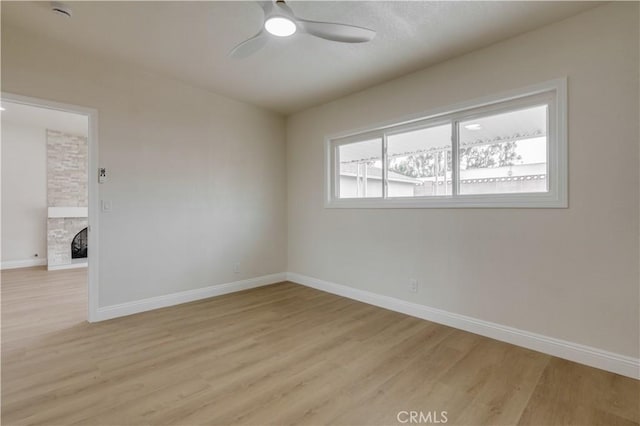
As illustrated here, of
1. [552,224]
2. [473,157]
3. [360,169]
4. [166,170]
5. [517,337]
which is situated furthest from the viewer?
[360,169]

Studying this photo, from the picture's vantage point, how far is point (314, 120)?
442cm

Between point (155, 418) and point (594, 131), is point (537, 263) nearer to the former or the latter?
point (594, 131)

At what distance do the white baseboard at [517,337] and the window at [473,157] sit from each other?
1109mm

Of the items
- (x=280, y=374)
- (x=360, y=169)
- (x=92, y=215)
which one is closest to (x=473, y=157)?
(x=360, y=169)

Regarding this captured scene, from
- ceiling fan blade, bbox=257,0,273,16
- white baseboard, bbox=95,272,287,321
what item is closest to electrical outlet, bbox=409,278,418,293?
white baseboard, bbox=95,272,287,321

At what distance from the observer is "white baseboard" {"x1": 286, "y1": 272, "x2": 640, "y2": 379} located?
2.11 m

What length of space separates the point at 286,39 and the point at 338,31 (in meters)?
0.87

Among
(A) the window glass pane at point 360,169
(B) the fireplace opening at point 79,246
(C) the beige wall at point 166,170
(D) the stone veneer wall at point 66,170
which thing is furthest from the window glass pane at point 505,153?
(D) the stone veneer wall at point 66,170

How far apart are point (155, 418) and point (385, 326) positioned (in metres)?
2.08

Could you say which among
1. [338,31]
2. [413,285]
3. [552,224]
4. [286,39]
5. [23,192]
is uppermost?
[286,39]

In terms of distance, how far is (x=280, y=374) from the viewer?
209 cm

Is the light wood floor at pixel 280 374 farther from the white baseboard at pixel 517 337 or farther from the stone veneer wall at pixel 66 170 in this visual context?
the stone veneer wall at pixel 66 170

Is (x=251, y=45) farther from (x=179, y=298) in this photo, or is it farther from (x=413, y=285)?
(x=179, y=298)

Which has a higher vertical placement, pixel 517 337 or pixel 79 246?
pixel 79 246
